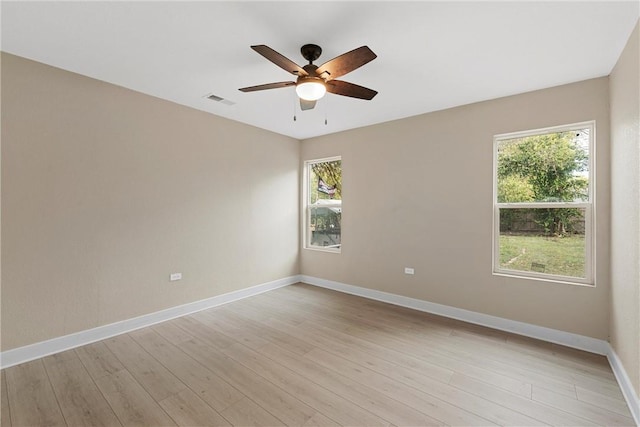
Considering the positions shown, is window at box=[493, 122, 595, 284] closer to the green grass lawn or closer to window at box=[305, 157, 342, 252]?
the green grass lawn

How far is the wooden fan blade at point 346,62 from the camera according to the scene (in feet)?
6.09

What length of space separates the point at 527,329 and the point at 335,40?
3.55 meters

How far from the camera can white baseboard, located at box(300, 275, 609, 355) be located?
2.74 m

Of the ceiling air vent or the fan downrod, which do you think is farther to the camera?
the ceiling air vent

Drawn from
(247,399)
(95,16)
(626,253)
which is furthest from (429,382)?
(95,16)

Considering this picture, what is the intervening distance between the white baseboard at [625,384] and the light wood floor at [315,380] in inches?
2.0

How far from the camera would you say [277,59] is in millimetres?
1938

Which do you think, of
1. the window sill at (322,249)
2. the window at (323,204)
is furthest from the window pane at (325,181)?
the window sill at (322,249)

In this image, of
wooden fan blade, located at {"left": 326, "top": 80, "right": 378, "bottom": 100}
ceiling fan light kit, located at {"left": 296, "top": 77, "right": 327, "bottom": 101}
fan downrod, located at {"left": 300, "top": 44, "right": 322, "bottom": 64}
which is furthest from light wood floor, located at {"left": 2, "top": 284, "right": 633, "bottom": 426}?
fan downrod, located at {"left": 300, "top": 44, "right": 322, "bottom": 64}

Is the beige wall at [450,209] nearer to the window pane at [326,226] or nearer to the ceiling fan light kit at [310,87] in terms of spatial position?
the window pane at [326,226]

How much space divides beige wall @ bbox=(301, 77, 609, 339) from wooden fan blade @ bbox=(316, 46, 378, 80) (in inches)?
82.6

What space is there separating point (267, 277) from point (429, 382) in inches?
120

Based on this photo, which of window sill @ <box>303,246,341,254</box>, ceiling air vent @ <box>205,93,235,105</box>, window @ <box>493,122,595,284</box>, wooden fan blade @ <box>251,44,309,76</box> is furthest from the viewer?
window sill @ <box>303,246,341,254</box>

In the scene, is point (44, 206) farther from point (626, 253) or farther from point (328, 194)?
point (626, 253)
